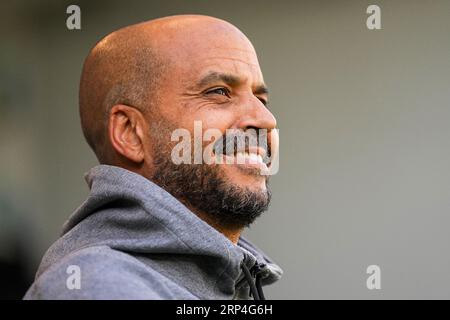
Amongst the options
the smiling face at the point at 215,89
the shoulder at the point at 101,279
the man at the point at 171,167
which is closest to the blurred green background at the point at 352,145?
the man at the point at 171,167

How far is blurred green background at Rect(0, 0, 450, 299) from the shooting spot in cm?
235

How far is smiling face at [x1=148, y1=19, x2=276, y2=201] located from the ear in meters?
0.05

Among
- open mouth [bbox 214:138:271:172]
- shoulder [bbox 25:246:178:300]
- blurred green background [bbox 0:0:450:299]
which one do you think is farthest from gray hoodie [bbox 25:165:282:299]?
blurred green background [bbox 0:0:450:299]

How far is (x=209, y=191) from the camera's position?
110 cm

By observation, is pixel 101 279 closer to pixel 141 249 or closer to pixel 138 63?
pixel 141 249

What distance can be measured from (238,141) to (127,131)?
0.62 feet

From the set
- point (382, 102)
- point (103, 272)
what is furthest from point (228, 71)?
point (382, 102)

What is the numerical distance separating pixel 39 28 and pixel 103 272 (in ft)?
6.93

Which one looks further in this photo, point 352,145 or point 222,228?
point 352,145

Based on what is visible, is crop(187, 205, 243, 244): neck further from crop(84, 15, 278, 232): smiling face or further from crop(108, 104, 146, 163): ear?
crop(108, 104, 146, 163): ear

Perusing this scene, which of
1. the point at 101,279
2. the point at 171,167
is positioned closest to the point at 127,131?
the point at 171,167

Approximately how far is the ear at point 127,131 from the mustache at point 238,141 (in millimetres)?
136
